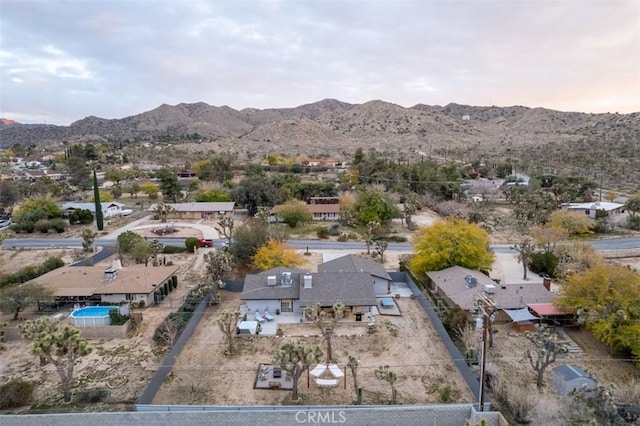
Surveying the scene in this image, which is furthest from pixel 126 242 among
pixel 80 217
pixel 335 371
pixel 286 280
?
pixel 335 371

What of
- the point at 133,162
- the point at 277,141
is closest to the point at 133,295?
the point at 133,162

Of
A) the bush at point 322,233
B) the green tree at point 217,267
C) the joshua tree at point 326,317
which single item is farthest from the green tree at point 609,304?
the bush at point 322,233

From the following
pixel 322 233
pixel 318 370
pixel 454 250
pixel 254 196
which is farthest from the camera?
pixel 254 196

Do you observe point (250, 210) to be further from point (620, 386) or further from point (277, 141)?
point (277, 141)

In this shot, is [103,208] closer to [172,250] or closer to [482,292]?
[172,250]

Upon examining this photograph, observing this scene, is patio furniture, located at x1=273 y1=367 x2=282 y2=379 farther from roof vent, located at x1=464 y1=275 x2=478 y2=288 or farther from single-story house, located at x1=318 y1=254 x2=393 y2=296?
roof vent, located at x1=464 y1=275 x2=478 y2=288

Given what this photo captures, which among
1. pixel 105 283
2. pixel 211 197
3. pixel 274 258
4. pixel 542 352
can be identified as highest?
pixel 211 197
